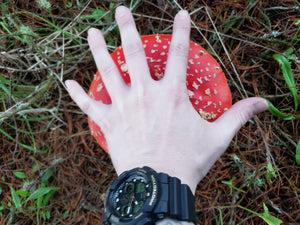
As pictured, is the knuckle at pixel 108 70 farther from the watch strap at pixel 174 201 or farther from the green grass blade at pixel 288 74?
the green grass blade at pixel 288 74

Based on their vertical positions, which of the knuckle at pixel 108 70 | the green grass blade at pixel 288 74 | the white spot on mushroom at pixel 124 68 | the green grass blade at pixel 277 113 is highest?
the knuckle at pixel 108 70

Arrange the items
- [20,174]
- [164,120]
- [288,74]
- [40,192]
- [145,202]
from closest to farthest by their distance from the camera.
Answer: [145,202], [164,120], [288,74], [40,192], [20,174]

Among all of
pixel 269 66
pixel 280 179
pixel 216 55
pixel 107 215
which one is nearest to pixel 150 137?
pixel 107 215

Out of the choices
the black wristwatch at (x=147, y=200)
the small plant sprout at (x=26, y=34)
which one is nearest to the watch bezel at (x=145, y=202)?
the black wristwatch at (x=147, y=200)

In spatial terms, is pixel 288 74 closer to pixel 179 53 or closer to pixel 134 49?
pixel 179 53

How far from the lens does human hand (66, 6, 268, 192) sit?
5.07 feet

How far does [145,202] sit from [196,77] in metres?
0.93

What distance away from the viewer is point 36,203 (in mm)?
2623

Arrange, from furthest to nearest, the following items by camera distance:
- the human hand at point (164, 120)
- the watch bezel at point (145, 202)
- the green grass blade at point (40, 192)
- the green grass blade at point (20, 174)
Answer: the green grass blade at point (20, 174) → the green grass blade at point (40, 192) → the human hand at point (164, 120) → the watch bezel at point (145, 202)

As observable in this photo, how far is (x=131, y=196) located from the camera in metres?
1.45

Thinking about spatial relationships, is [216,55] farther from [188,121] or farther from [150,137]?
[150,137]

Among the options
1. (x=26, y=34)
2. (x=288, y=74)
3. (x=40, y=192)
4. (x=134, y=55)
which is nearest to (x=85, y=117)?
(x=40, y=192)

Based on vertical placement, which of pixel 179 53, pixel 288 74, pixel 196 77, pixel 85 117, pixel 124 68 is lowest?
pixel 85 117

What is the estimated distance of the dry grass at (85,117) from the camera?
8.02ft
